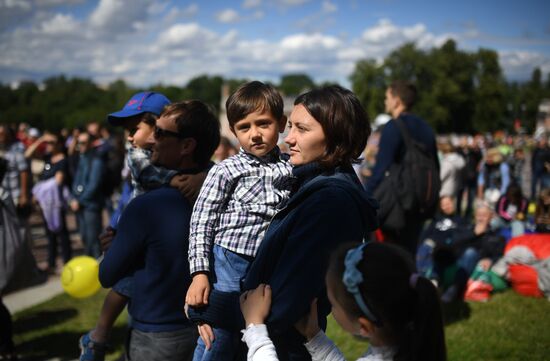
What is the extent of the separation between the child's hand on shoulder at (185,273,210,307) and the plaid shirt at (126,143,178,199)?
638 mm

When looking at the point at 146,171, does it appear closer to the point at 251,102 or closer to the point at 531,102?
the point at 251,102

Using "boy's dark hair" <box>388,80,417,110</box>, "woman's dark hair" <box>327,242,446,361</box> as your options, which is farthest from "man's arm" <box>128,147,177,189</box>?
"boy's dark hair" <box>388,80,417,110</box>

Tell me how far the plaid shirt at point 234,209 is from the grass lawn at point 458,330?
270 centimetres

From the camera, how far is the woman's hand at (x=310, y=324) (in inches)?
68.2

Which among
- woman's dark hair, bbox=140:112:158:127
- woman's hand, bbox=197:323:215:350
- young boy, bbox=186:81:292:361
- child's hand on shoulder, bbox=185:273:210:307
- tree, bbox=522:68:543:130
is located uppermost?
woman's dark hair, bbox=140:112:158:127

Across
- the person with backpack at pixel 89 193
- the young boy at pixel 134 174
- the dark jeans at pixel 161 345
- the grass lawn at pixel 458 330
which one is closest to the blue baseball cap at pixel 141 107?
the young boy at pixel 134 174

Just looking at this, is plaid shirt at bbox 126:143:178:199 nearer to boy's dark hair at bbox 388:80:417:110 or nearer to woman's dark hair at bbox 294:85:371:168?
woman's dark hair at bbox 294:85:371:168

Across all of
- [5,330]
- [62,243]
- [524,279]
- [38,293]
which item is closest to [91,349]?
[5,330]

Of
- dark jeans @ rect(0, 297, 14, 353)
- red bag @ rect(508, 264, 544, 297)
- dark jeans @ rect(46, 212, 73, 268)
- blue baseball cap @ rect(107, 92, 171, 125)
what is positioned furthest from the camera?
dark jeans @ rect(46, 212, 73, 268)

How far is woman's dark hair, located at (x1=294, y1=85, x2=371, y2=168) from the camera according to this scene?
181 centimetres

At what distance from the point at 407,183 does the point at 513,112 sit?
8741cm

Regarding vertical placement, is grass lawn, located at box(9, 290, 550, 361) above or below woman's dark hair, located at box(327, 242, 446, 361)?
below

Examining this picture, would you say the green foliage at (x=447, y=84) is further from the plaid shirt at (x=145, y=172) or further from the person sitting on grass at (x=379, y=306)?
the person sitting on grass at (x=379, y=306)

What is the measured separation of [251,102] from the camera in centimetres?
214
